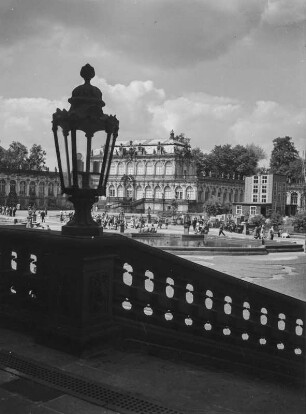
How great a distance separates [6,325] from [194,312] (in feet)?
7.19

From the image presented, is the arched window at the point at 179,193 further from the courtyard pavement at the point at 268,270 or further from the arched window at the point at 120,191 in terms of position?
the courtyard pavement at the point at 268,270

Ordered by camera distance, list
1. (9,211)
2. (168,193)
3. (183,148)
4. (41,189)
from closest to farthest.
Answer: (9,211), (41,189), (168,193), (183,148)

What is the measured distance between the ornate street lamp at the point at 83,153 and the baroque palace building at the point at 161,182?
91788 millimetres

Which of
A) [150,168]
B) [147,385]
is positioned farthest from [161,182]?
[147,385]

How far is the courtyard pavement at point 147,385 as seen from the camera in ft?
12.2

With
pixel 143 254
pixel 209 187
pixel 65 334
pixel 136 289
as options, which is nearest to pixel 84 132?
pixel 143 254

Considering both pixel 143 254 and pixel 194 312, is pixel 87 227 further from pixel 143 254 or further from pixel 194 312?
pixel 194 312

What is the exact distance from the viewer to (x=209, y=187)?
108m

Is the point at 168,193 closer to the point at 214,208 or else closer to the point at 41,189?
the point at 214,208

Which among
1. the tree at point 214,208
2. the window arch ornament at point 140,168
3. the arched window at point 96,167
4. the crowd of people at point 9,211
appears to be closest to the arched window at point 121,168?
the window arch ornament at point 140,168

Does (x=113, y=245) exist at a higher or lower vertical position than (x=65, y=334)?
higher

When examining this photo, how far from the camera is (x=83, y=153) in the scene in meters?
5.11

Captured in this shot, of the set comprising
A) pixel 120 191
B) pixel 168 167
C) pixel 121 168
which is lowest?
pixel 120 191

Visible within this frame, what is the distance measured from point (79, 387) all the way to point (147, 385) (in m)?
0.59
